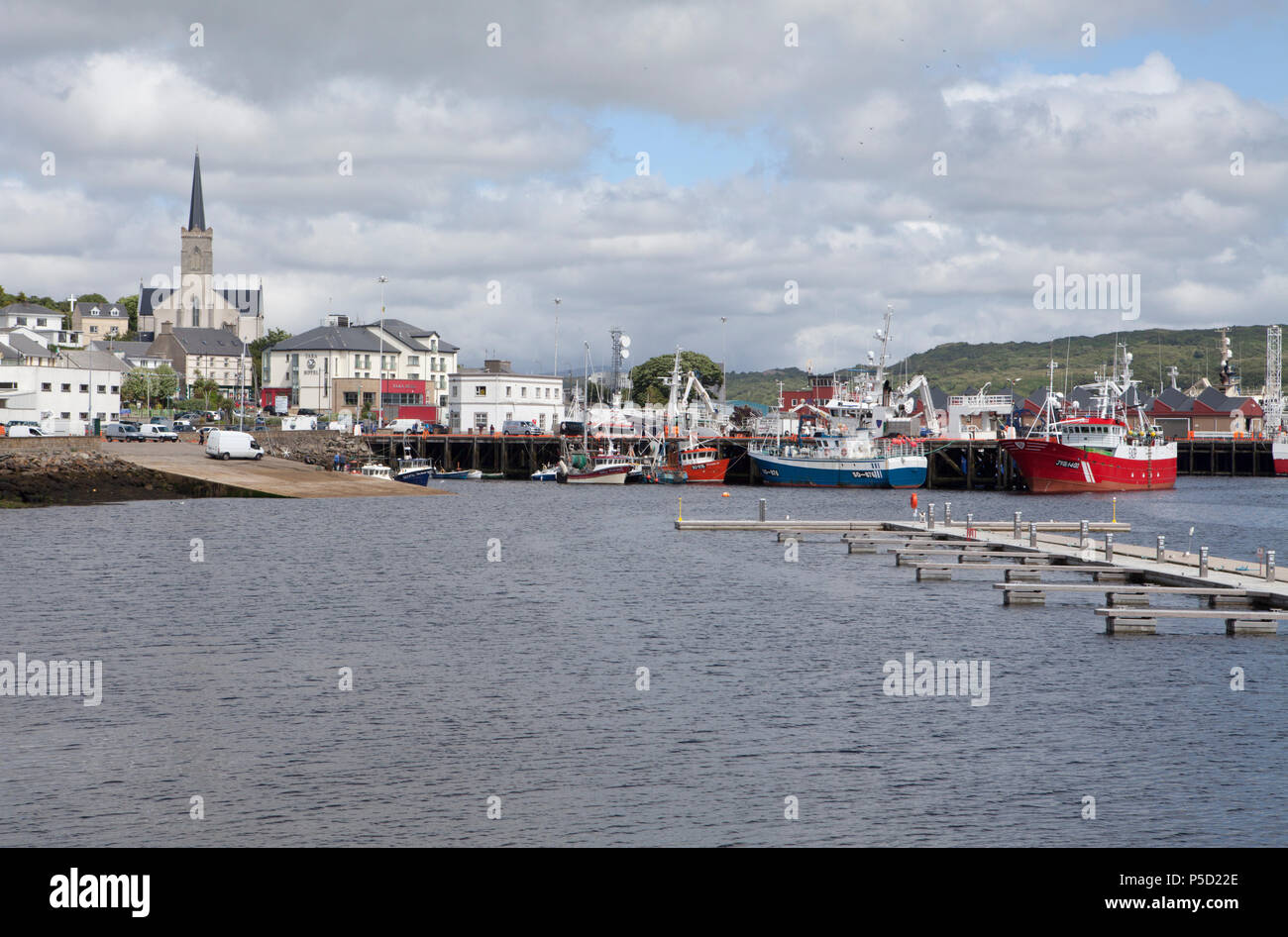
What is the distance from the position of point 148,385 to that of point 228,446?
270 feet

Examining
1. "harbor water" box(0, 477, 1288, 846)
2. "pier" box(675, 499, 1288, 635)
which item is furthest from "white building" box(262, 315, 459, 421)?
"harbor water" box(0, 477, 1288, 846)

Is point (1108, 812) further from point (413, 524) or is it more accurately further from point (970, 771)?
point (413, 524)

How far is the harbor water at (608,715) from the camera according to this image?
19.5m

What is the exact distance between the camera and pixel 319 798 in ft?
66.7

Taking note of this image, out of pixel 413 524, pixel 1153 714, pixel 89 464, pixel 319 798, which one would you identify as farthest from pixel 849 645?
pixel 89 464

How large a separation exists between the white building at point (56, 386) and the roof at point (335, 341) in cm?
3577

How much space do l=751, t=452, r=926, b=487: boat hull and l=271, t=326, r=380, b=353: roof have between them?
251 feet

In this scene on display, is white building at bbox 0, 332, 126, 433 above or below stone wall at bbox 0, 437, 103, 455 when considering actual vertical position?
above

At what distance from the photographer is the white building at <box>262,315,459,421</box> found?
17800 cm

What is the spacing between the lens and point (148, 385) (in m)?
174

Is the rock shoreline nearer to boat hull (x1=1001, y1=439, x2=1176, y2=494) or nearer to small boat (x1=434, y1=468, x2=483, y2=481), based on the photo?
small boat (x1=434, y1=468, x2=483, y2=481)

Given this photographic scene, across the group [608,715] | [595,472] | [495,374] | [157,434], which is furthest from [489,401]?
[608,715]

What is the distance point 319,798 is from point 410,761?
95.5 inches

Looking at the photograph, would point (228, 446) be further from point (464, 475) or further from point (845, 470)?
point (845, 470)
